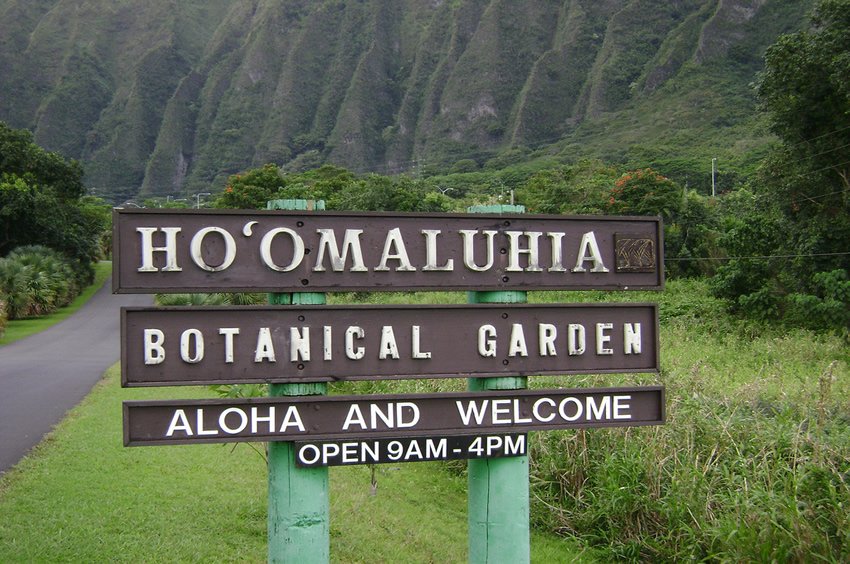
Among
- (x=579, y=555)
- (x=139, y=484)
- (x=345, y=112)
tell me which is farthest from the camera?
(x=345, y=112)

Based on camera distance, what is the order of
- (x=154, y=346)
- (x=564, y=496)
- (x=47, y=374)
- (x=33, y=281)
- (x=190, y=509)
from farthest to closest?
(x=33, y=281) → (x=47, y=374) → (x=564, y=496) → (x=190, y=509) → (x=154, y=346)

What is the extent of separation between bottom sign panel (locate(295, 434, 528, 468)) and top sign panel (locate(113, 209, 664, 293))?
68cm

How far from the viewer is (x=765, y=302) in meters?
20.0

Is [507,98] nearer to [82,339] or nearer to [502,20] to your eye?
[502,20]

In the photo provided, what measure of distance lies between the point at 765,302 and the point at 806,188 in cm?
301

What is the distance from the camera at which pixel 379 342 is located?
3686mm

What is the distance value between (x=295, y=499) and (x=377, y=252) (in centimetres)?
115

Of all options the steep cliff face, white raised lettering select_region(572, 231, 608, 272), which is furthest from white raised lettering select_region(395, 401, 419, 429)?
the steep cliff face

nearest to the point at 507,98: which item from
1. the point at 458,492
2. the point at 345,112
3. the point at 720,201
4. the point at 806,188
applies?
the point at 345,112

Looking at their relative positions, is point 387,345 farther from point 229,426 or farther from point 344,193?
point 344,193

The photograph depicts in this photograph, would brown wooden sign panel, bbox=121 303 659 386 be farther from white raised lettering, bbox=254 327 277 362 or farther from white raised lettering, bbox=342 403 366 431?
white raised lettering, bbox=342 403 366 431

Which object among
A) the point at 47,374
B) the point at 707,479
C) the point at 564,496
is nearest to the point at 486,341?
the point at 707,479

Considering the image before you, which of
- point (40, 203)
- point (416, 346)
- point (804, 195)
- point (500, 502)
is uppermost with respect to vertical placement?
point (40, 203)

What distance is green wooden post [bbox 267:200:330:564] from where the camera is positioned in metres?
3.62
